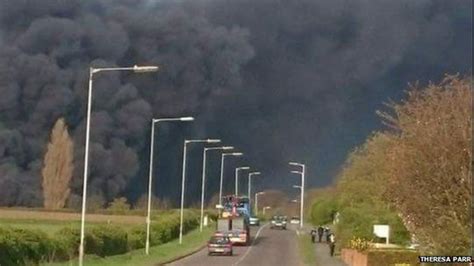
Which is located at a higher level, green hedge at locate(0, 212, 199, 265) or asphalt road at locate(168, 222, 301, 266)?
green hedge at locate(0, 212, 199, 265)

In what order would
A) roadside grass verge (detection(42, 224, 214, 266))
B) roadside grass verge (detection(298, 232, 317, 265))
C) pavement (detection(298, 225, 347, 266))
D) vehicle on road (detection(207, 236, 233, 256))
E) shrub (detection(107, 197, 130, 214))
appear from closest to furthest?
roadside grass verge (detection(42, 224, 214, 266))
pavement (detection(298, 225, 347, 266))
roadside grass verge (detection(298, 232, 317, 265))
vehicle on road (detection(207, 236, 233, 256))
shrub (detection(107, 197, 130, 214))

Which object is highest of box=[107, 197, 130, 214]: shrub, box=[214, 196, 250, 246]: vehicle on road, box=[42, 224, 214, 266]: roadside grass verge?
box=[107, 197, 130, 214]: shrub

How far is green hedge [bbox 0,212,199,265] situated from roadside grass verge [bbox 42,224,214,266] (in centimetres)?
67

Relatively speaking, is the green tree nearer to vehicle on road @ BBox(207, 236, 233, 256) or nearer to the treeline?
the treeline

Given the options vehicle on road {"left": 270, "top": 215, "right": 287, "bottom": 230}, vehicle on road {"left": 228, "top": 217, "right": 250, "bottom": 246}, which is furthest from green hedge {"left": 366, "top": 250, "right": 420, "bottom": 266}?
vehicle on road {"left": 270, "top": 215, "right": 287, "bottom": 230}

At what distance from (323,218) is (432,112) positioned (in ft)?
276

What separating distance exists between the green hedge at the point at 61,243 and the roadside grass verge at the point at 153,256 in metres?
0.67

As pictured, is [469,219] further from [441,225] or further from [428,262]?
[428,262]

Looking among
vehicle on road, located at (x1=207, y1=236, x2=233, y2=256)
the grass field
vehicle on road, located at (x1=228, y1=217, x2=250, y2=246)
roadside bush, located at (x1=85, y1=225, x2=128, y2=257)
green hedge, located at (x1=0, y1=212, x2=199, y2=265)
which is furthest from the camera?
the grass field

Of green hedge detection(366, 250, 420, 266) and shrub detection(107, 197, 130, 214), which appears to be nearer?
green hedge detection(366, 250, 420, 266)

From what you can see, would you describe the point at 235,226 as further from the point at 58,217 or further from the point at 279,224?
the point at 279,224

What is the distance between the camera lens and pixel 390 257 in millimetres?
44969

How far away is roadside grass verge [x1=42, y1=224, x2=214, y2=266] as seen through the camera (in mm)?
53719

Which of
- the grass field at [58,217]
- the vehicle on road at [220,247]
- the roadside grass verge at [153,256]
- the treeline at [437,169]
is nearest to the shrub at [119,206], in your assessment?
the grass field at [58,217]
